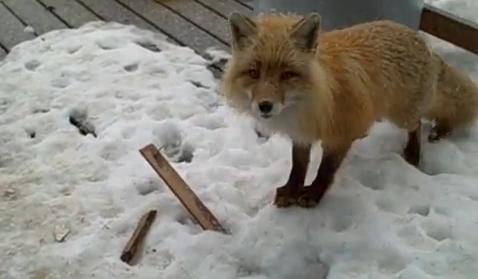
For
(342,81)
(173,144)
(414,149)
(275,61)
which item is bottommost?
(173,144)

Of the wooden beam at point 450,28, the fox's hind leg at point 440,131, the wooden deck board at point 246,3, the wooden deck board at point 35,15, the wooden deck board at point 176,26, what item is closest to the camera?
the fox's hind leg at point 440,131

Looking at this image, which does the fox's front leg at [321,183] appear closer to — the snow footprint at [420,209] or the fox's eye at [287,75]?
the snow footprint at [420,209]

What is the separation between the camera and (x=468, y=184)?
7.67 feet

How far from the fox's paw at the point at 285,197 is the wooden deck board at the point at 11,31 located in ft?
6.00

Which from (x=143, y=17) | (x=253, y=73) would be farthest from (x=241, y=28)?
(x=143, y=17)

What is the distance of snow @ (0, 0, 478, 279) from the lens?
6.75 ft

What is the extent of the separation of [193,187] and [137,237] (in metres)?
0.32

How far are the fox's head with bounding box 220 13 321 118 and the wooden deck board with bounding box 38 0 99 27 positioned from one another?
1947mm

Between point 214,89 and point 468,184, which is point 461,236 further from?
point 214,89

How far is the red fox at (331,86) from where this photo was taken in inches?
75.6

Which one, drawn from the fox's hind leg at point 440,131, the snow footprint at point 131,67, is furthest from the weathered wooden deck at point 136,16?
the fox's hind leg at point 440,131

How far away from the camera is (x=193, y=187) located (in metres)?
2.40

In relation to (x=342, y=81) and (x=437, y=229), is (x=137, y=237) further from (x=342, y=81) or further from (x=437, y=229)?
(x=437, y=229)

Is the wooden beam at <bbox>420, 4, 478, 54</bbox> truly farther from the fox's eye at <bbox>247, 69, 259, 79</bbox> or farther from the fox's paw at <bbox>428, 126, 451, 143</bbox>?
the fox's eye at <bbox>247, 69, 259, 79</bbox>
